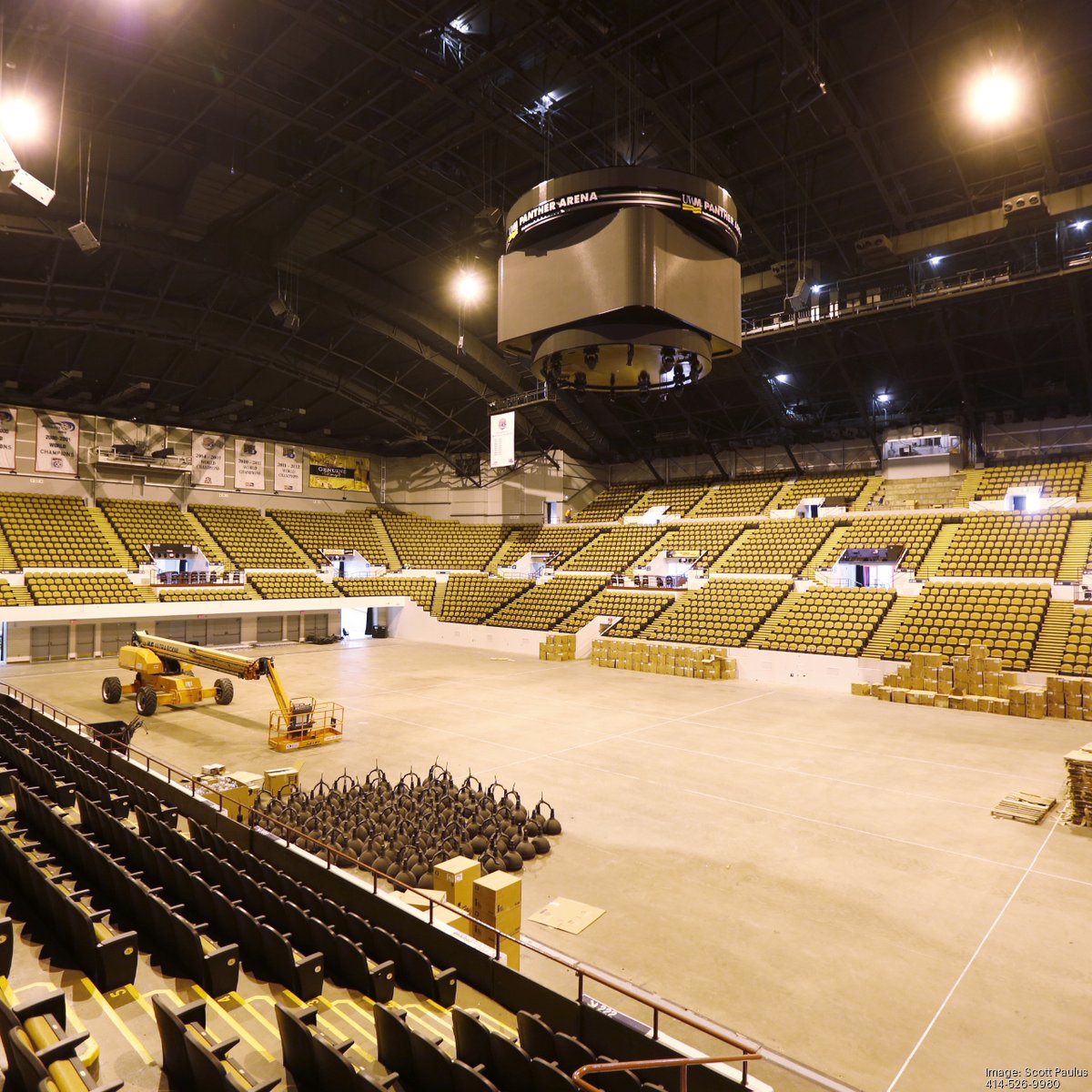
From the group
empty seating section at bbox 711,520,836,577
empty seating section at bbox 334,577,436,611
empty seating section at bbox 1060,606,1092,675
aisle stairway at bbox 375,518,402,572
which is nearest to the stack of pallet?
empty seating section at bbox 1060,606,1092,675

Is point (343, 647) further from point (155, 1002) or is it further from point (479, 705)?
point (155, 1002)

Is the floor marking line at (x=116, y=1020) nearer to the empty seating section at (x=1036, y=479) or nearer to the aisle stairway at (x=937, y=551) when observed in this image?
the aisle stairway at (x=937, y=551)

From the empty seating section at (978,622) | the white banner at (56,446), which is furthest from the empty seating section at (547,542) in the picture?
the white banner at (56,446)

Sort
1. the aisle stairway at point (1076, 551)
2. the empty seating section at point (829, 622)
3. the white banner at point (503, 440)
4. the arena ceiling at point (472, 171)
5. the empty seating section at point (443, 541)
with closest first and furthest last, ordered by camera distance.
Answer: the arena ceiling at point (472, 171) < the aisle stairway at point (1076, 551) < the empty seating section at point (829, 622) < the white banner at point (503, 440) < the empty seating section at point (443, 541)

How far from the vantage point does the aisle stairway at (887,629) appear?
19.4m

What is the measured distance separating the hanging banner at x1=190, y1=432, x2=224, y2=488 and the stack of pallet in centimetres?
3469

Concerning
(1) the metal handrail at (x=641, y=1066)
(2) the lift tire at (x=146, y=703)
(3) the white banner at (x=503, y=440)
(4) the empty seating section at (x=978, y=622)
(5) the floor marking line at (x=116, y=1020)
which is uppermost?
(3) the white banner at (x=503, y=440)

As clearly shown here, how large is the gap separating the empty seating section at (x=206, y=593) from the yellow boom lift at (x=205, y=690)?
9.54 metres

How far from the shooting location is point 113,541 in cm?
2792

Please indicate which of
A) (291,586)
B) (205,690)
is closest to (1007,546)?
(205,690)

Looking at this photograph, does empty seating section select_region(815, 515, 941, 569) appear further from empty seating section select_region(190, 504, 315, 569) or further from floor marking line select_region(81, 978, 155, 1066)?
floor marking line select_region(81, 978, 155, 1066)

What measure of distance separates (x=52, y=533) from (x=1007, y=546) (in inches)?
1379

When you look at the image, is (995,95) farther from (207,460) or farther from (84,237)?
(207,460)

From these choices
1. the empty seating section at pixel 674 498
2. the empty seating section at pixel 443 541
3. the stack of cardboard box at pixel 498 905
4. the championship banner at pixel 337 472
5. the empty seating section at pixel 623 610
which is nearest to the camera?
the stack of cardboard box at pixel 498 905
